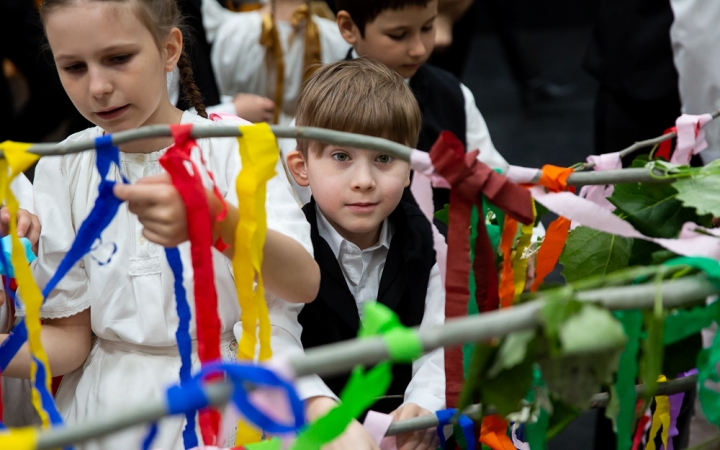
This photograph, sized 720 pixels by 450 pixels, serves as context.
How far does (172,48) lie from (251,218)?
0.42m

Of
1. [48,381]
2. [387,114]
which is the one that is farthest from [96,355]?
[387,114]

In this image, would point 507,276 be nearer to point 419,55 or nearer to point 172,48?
point 172,48

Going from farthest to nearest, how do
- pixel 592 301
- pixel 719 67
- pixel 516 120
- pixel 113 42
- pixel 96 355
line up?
1. pixel 516 120
2. pixel 719 67
3. pixel 96 355
4. pixel 113 42
5. pixel 592 301

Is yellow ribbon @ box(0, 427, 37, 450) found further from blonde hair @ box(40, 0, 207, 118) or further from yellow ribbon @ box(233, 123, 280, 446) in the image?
blonde hair @ box(40, 0, 207, 118)

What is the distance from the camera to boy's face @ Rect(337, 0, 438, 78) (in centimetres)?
152

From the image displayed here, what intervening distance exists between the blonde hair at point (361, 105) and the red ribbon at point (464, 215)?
34cm

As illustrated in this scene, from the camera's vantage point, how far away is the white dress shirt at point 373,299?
3.54 feet

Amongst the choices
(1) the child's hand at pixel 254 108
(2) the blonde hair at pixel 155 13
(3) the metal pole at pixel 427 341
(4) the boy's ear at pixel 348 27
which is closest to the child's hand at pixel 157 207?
(3) the metal pole at pixel 427 341

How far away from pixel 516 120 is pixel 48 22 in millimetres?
3034

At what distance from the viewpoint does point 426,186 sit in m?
0.87

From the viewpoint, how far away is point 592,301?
66 centimetres

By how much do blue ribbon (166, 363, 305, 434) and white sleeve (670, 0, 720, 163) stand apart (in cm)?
135

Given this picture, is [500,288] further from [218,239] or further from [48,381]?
[48,381]

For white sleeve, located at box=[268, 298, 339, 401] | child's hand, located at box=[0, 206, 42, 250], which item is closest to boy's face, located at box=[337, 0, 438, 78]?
white sleeve, located at box=[268, 298, 339, 401]
